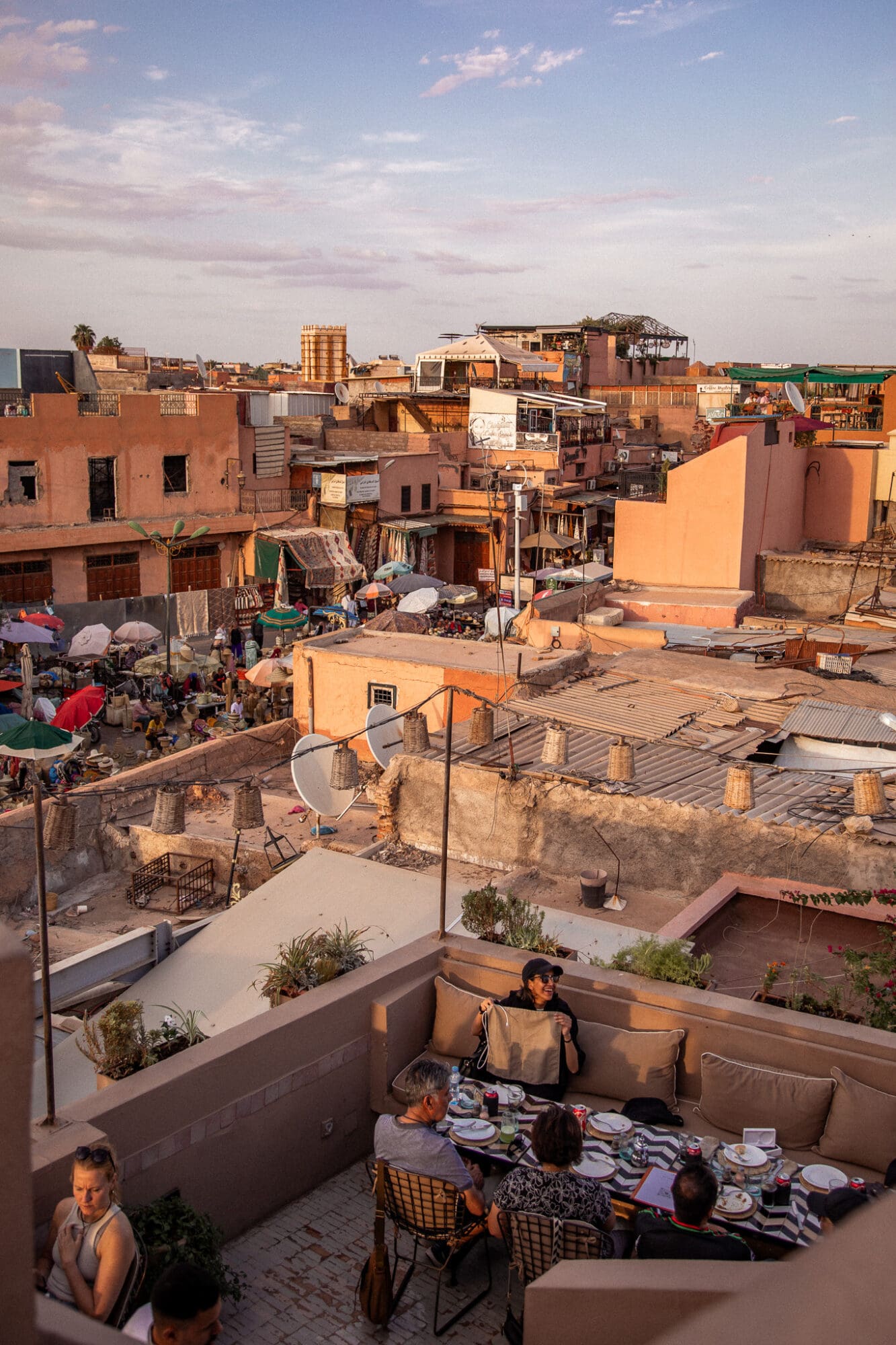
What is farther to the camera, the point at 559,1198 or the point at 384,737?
the point at 384,737

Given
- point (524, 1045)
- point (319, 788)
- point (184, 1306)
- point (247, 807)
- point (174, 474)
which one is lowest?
point (319, 788)

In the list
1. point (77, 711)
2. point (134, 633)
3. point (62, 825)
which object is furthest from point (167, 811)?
point (134, 633)

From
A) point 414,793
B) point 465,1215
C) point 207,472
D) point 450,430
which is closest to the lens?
point 465,1215

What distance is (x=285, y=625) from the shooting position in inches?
1029

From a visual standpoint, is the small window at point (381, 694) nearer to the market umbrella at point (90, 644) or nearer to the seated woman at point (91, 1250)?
the market umbrella at point (90, 644)

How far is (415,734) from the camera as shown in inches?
517

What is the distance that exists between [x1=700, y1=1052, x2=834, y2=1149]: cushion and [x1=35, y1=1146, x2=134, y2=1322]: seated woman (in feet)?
9.82

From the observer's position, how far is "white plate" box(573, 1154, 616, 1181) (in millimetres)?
5094

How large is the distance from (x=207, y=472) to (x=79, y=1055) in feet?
87.2

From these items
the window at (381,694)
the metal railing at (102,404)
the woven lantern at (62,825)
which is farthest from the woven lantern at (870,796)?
the metal railing at (102,404)

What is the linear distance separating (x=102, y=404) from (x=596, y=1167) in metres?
29.2

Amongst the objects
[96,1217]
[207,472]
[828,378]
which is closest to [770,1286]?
→ [96,1217]

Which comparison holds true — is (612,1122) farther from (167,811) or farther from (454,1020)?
(167,811)

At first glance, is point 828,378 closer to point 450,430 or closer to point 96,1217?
point 450,430
